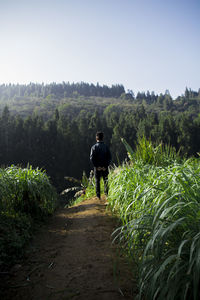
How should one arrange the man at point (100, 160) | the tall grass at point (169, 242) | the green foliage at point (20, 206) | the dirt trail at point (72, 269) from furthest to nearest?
the man at point (100, 160)
the green foliage at point (20, 206)
the dirt trail at point (72, 269)
the tall grass at point (169, 242)

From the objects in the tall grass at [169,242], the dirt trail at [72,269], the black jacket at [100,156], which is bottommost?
the dirt trail at [72,269]

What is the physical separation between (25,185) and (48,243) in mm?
1131

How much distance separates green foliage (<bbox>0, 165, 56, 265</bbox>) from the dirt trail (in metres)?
0.18

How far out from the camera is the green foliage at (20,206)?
2.17 metres

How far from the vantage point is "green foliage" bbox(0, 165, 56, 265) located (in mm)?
2170

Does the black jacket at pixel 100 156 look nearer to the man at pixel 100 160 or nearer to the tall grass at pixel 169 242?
the man at pixel 100 160

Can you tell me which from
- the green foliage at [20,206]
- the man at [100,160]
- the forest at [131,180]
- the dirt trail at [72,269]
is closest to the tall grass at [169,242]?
the forest at [131,180]

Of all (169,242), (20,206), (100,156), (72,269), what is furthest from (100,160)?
(169,242)

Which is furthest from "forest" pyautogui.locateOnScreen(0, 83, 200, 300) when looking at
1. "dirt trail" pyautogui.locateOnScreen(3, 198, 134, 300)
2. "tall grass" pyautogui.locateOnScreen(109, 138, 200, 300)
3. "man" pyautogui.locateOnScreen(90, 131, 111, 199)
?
"man" pyautogui.locateOnScreen(90, 131, 111, 199)

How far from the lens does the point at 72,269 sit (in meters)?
1.79

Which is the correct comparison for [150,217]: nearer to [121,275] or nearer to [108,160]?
[121,275]

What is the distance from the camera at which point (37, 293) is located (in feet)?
4.99

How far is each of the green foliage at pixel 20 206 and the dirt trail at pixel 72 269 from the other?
0.60 feet

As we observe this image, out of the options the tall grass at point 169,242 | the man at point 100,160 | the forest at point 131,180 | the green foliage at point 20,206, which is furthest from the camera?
the man at point 100,160
